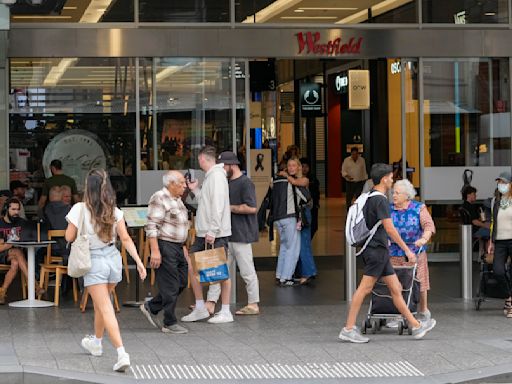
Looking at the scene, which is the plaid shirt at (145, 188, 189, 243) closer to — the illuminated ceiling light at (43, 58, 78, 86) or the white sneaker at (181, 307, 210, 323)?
the white sneaker at (181, 307, 210, 323)

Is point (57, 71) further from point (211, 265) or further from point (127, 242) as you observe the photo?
point (127, 242)

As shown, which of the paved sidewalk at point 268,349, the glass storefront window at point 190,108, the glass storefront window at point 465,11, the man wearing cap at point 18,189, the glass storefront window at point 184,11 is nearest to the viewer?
the paved sidewalk at point 268,349

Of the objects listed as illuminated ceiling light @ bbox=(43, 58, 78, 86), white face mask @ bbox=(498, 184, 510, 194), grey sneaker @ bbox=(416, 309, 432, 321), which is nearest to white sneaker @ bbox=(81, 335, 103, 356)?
grey sneaker @ bbox=(416, 309, 432, 321)

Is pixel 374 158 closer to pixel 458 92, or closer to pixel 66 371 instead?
pixel 458 92

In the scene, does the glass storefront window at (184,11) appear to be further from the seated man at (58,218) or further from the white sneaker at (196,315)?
the white sneaker at (196,315)

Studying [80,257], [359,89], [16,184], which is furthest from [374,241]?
[359,89]

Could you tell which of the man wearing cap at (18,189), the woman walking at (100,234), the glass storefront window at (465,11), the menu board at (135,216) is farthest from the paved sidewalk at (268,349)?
the glass storefront window at (465,11)

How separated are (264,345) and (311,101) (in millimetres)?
22199

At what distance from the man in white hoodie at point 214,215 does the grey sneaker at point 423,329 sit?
2.22 meters

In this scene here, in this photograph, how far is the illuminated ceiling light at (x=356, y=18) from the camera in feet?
58.8

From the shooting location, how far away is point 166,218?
11.5m

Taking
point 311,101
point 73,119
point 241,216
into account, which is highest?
point 311,101

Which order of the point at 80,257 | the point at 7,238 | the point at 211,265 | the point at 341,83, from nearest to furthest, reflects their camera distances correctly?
1. the point at 80,257
2. the point at 211,265
3. the point at 7,238
4. the point at 341,83

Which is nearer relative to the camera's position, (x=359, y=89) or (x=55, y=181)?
(x=55, y=181)
